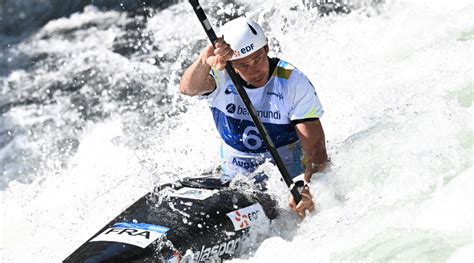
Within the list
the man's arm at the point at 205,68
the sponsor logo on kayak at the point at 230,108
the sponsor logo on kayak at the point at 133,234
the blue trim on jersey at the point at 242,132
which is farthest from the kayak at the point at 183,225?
the man's arm at the point at 205,68

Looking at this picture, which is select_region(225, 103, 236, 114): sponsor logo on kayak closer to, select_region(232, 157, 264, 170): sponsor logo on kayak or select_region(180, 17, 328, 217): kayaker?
select_region(180, 17, 328, 217): kayaker

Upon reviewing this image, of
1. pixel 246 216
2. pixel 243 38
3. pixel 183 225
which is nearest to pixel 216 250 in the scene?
pixel 183 225

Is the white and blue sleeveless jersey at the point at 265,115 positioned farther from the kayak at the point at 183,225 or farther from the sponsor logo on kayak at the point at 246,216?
the sponsor logo on kayak at the point at 246,216

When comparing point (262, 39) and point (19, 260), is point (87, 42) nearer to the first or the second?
point (19, 260)

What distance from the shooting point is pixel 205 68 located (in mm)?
4969

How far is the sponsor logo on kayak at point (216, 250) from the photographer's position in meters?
4.59

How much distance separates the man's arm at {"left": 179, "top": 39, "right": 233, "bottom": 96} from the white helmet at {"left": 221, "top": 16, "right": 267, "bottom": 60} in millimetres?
84

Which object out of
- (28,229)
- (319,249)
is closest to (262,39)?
(319,249)

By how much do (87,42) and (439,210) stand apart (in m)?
7.55

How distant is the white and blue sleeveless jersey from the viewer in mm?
5031

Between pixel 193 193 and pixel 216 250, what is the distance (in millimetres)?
513

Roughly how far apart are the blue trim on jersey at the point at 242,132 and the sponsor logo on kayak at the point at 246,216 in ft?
1.55

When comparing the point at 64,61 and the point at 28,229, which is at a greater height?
the point at 64,61

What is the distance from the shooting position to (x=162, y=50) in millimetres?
10344
